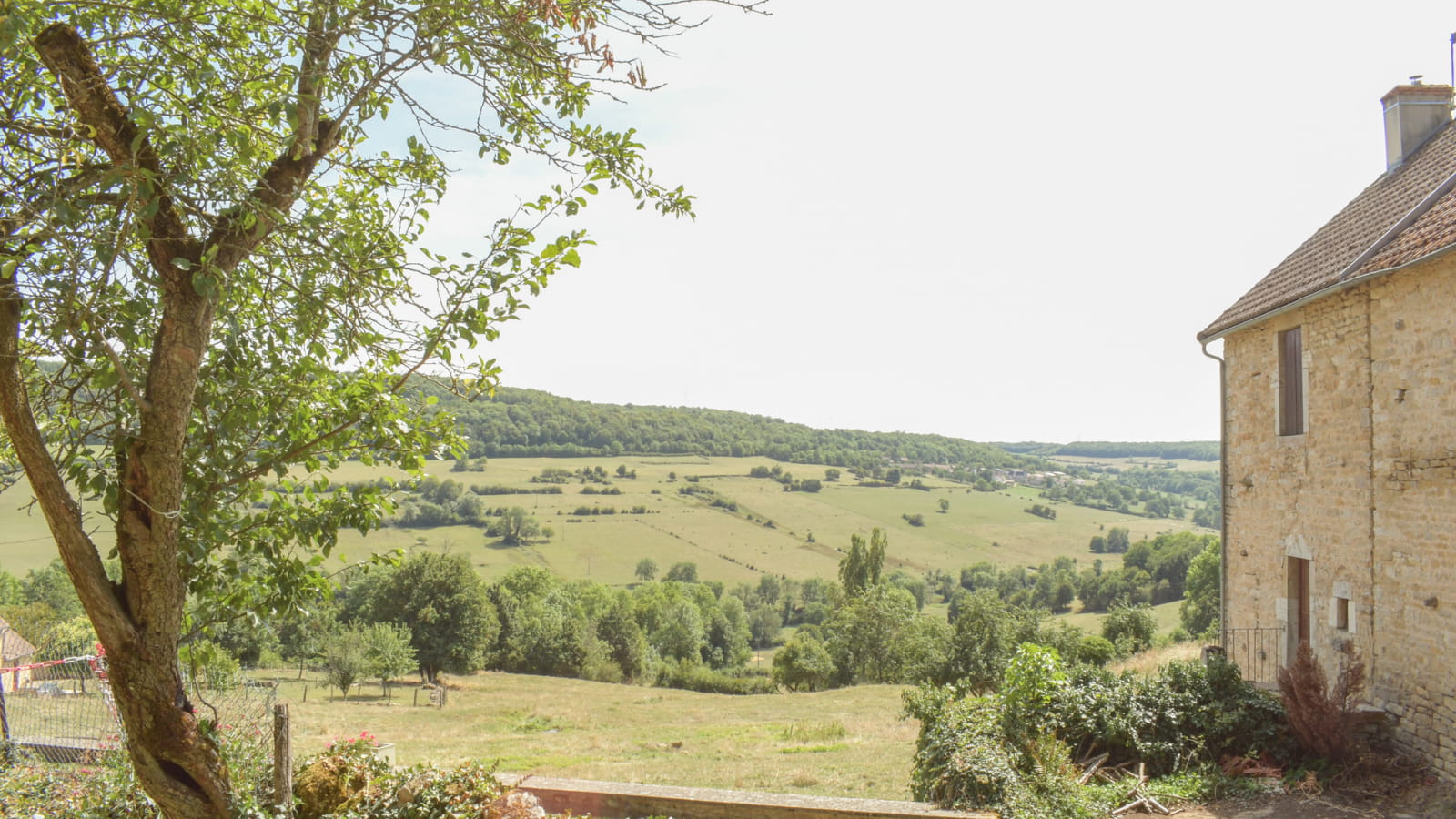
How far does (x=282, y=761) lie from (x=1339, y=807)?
960cm

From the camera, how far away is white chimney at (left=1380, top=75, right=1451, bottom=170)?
12406 mm

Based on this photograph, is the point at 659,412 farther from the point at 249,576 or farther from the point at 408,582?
the point at 249,576

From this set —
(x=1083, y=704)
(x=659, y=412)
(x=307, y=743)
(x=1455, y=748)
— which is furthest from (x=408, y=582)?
(x=659, y=412)

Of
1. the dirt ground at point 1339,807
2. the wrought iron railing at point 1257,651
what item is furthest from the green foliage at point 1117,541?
the dirt ground at point 1339,807

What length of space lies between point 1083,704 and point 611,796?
580 centimetres

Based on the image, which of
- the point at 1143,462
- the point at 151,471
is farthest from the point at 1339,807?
the point at 1143,462

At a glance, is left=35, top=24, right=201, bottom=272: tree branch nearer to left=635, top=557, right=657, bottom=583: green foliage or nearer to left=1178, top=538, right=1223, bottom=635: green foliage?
left=1178, top=538, right=1223, bottom=635: green foliage

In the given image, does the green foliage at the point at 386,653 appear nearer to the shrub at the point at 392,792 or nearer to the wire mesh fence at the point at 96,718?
the wire mesh fence at the point at 96,718

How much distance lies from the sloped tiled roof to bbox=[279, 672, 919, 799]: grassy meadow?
326 inches

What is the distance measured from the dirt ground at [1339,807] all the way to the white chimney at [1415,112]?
9.24 meters

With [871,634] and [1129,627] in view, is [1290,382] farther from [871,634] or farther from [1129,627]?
[871,634]

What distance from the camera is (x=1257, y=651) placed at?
40.5 feet

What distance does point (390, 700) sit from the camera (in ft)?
122

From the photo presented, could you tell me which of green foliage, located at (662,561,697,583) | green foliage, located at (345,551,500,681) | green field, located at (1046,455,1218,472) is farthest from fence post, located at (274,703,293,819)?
green field, located at (1046,455,1218,472)
